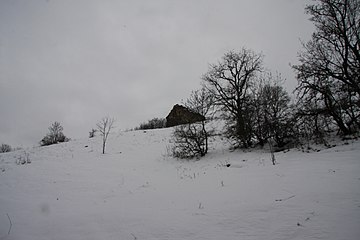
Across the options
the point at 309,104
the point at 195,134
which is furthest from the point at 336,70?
the point at 195,134

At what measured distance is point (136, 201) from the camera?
532 cm

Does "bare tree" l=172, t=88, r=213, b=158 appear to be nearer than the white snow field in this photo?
No

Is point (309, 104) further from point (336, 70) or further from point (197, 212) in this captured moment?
point (197, 212)

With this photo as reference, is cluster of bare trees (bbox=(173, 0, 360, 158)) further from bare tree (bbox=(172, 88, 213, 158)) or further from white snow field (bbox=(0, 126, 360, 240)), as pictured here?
white snow field (bbox=(0, 126, 360, 240))

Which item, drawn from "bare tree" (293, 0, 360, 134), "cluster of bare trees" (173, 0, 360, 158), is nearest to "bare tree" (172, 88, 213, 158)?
"cluster of bare trees" (173, 0, 360, 158)

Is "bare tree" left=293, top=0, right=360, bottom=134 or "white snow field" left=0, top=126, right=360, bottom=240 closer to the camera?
"white snow field" left=0, top=126, right=360, bottom=240

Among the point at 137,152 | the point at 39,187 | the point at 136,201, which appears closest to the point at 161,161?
the point at 137,152

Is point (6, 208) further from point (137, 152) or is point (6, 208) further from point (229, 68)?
point (229, 68)

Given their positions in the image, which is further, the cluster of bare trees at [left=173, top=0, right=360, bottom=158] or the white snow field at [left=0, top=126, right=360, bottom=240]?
the cluster of bare trees at [left=173, top=0, right=360, bottom=158]

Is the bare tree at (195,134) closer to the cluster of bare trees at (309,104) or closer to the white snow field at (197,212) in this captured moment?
the cluster of bare trees at (309,104)

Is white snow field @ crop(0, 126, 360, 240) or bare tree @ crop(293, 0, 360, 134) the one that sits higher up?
bare tree @ crop(293, 0, 360, 134)

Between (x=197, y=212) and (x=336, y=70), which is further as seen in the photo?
(x=336, y=70)

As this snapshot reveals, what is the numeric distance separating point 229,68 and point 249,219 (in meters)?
16.4

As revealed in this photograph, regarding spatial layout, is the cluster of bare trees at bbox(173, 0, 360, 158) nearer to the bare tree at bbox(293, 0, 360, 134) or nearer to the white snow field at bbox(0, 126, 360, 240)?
the bare tree at bbox(293, 0, 360, 134)
